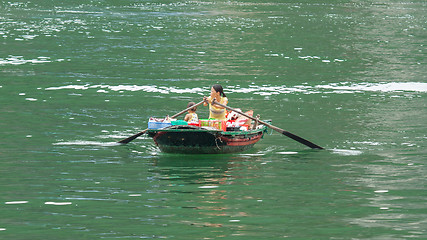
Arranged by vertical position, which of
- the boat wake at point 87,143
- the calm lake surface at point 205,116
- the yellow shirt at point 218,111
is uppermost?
the yellow shirt at point 218,111

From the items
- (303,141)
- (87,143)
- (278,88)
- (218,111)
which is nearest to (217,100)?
(218,111)

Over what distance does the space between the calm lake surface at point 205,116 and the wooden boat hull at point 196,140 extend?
0.29 metres

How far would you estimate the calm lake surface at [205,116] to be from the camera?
15.4 metres

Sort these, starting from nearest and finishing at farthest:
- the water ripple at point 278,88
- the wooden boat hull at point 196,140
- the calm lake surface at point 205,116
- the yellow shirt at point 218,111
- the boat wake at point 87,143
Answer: the calm lake surface at point 205,116 < the wooden boat hull at point 196,140 < the boat wake at point 87,143 < the yellow shirt at point 218,111 < the water ripple at point 278,88

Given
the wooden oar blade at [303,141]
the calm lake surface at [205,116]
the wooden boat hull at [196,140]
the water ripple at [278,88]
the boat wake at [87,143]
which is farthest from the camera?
the water ripple at [278,88]

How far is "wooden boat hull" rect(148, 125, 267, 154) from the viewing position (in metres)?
22.1

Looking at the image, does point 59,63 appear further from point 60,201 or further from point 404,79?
point 60,201

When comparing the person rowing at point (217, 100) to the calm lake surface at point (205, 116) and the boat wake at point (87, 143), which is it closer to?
the calm lake surface at point (205, 116)

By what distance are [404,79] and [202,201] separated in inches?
1017

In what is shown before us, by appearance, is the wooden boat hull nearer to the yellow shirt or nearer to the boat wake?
the yellow shirt

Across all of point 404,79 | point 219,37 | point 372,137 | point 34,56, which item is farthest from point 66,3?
point 372,137

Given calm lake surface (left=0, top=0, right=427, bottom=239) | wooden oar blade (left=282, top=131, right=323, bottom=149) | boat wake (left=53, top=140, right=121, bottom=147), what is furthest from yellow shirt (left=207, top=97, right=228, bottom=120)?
boat wake (left=53, top=140, right=121, bottom=147)

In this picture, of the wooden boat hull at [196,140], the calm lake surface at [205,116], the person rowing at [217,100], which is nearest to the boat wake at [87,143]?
the calm lake surface at [205,116]

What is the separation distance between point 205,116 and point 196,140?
8.04 m
